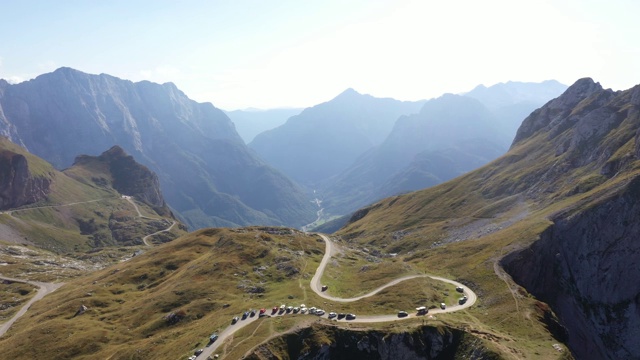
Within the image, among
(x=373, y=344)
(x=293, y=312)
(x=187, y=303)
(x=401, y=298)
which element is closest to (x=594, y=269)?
(x=401, y=298)

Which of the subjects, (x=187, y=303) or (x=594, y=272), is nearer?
(x=187, y=303)

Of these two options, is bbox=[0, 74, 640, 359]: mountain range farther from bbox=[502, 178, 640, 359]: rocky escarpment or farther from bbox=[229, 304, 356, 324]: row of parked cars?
bbox=[229, 304, 356, 324]: row of parked cars

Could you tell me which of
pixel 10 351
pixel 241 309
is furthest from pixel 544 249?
pixel 10 351

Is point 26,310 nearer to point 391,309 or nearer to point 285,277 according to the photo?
point 285,277

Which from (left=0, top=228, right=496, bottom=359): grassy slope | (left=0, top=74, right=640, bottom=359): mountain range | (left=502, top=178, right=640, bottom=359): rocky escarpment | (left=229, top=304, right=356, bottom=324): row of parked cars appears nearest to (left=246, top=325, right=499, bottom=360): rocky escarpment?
(left=0, top=74, right=640, bottom=359): mountain range

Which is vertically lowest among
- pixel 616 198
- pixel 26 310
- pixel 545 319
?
pixel 26 310

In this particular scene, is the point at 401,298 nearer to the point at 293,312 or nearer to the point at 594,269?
the point at 293,312
